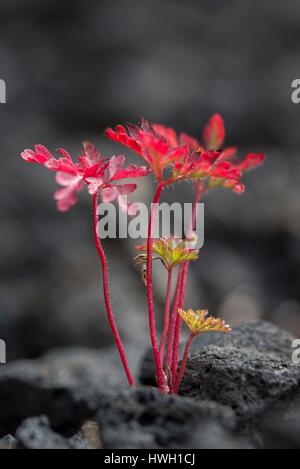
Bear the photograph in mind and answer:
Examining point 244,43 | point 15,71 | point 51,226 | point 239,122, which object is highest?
point 244,43

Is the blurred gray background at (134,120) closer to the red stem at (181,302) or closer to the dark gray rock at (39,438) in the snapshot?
the red stem at (181,302)

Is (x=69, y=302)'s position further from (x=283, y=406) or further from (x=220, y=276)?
(x=283, y=406)

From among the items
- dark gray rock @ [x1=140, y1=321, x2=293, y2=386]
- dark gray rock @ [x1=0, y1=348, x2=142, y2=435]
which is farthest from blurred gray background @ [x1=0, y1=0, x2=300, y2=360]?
dark gray rock @ [x1=140, y1=321, x2=293, y2=386]

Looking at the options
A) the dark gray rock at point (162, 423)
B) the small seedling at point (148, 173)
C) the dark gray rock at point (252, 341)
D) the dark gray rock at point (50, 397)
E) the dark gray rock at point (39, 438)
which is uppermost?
the small seedling at point (148, 173)

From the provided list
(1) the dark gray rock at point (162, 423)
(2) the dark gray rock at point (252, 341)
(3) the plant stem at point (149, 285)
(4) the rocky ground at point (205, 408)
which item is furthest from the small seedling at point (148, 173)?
(2) the dark gray rock at point (252, 341)

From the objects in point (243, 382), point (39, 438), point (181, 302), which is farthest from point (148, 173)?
point (39, 438)

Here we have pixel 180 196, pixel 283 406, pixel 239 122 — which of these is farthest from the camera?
pixel 239 122
